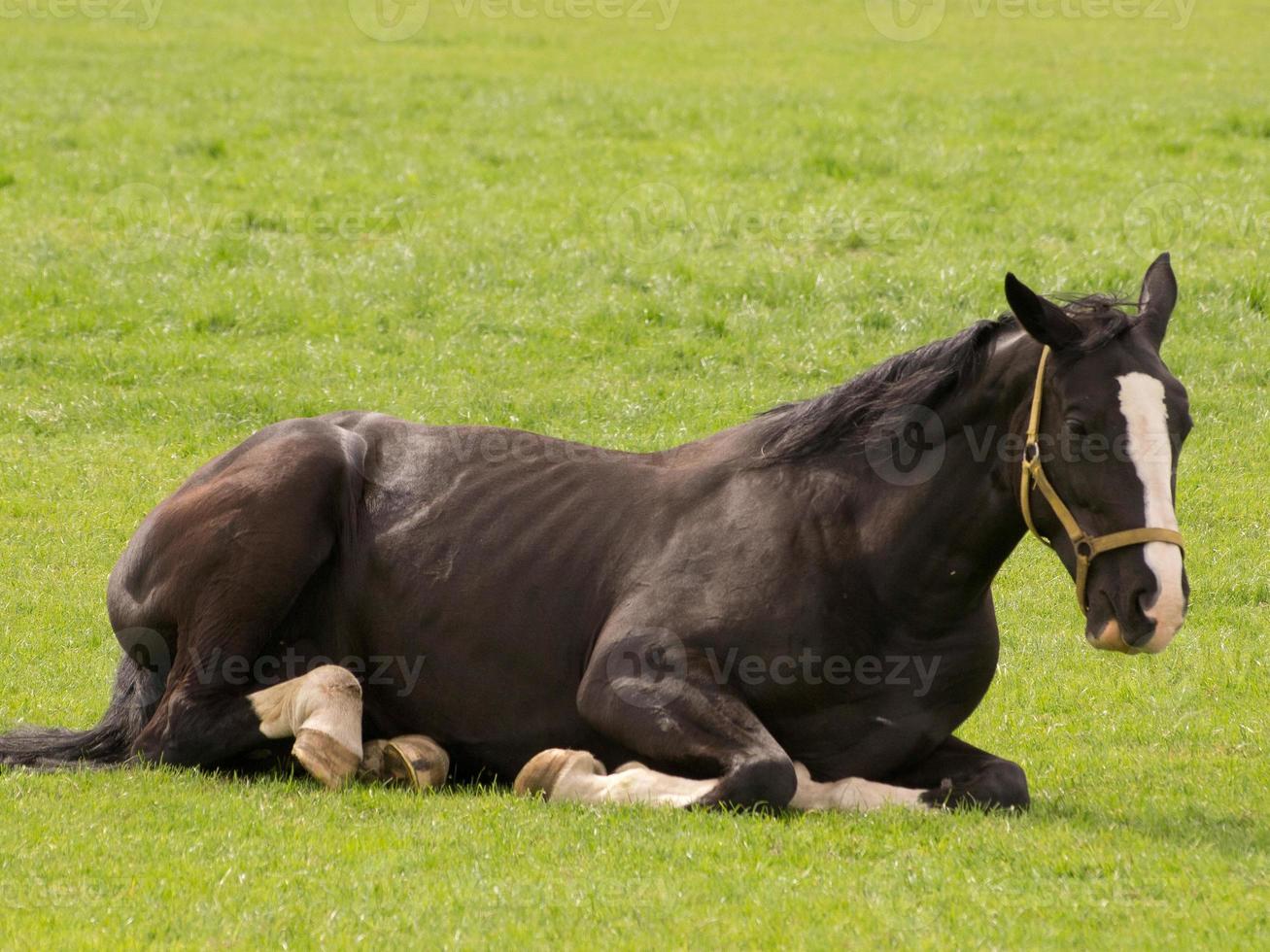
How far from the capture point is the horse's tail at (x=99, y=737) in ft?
22.9

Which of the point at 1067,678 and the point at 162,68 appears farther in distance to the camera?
the point at 162,68

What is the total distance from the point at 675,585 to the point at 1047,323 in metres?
1.71

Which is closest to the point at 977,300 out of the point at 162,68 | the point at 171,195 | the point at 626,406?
the point at 626,406

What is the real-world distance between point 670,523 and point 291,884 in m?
2.26

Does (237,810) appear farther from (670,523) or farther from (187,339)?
(187,339)

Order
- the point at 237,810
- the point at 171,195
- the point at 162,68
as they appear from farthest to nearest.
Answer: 1. the point at 162,68
2. the point at 171,195
3. the point at 237,810

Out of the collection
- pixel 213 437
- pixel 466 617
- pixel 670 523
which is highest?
pixel 670 523

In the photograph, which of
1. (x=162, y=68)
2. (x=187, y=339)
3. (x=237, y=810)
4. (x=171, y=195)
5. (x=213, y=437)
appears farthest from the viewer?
(x=162, y=68)

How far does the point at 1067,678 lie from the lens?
8523mm

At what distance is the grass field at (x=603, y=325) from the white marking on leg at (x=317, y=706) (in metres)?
0.25

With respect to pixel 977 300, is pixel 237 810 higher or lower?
lower

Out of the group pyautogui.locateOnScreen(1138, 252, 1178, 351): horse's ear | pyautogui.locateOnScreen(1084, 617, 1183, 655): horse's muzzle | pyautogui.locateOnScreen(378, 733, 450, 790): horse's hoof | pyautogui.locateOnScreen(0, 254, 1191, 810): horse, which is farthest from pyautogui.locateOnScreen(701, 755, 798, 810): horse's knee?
pyautogui.locateOnScreen(1138, 252, 1178, 351): horse's ear

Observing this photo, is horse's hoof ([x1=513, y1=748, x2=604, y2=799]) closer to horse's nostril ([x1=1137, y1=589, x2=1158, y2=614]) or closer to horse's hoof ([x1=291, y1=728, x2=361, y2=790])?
horse's hoof ([x1=291, y1=728, x2=361, y2=790])

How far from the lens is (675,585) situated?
262 inches
